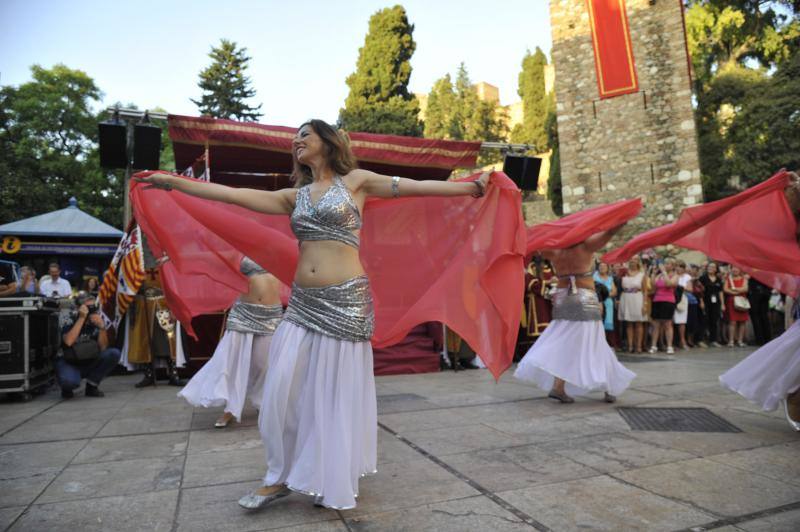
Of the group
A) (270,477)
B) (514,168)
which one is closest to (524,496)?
(270,477)

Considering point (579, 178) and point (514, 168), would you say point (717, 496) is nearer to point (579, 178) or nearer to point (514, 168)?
point (514, 168)

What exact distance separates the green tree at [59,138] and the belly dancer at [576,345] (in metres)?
33.3

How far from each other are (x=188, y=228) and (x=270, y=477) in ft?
8.37

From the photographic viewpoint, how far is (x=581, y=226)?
5430 mm

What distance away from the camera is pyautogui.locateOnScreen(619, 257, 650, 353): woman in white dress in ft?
35.8

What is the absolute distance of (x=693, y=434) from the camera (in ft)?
13.7

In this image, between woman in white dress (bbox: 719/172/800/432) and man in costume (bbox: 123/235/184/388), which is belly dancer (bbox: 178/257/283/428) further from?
woman in white dress (bbox: 719/172/800/432)

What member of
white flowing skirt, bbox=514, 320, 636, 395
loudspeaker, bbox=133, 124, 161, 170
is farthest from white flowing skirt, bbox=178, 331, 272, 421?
loudspeaker, bbox=133, 124, 161, 170

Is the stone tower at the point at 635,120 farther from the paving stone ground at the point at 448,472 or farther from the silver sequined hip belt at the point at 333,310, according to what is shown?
the silver sequined hip belt at the point at 333,310

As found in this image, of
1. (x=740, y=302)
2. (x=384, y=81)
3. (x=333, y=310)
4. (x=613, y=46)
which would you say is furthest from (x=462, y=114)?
(x=333, y=310)

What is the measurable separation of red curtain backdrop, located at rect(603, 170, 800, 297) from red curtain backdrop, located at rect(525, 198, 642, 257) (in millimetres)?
392

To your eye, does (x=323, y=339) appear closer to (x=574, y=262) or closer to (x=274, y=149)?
(x=574, y=262)

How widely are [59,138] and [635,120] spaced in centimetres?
3633

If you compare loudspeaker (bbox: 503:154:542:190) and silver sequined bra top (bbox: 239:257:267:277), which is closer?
silver sequined bra top (bbox: 239:257:267:277)
